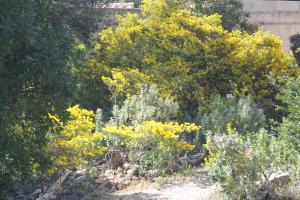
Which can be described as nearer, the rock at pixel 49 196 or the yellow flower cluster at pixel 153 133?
the rock at pixel 49 196

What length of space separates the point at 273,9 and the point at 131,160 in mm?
10907

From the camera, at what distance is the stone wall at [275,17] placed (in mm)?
16812

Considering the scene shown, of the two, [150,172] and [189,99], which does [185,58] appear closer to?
[189,99]

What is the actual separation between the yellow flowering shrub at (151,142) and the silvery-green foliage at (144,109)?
45 cm

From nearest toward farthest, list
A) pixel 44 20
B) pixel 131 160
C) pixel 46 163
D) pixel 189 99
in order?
pixel 44 20
pixel 46 163
pixel 131 160
pixel 189 99

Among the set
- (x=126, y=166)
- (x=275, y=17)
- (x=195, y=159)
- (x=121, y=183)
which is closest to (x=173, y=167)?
(x=195, y=159)

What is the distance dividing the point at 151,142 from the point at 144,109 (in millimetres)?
997

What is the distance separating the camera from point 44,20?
217 inches

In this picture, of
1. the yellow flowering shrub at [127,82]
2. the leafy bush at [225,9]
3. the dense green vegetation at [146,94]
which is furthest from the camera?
the leafy bush at [225,9]

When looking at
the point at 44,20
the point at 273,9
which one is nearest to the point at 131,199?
the point at 44,20

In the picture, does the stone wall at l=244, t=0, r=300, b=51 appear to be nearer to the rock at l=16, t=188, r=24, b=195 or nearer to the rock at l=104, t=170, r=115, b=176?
the rock at l=104, t=170, r=115, b=176

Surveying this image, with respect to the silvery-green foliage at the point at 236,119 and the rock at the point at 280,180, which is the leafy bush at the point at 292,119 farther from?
the silvery-green foliage at the point at 236,119

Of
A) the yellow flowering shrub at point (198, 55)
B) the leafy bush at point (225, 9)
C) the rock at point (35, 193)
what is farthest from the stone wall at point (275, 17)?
the rock at point (35, 193)

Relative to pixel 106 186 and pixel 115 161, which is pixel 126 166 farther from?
pixel 106 186
